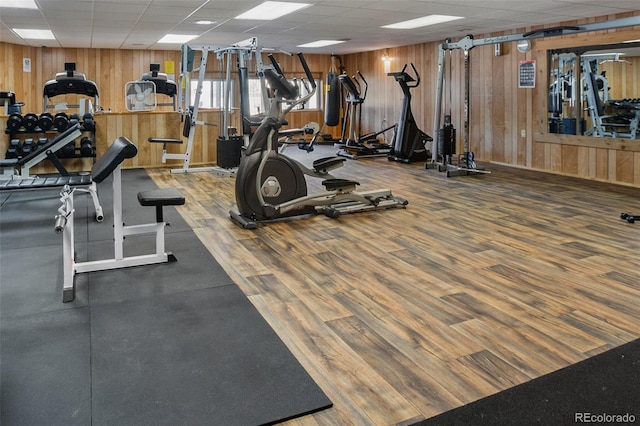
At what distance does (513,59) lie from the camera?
825 cm

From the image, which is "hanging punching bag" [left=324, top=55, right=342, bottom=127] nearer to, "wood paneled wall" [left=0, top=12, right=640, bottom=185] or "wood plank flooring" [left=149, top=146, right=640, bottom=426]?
"wood paneled wall" [left=0, top=12, right=640, bottom=185]

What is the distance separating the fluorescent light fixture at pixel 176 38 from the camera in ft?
29.7

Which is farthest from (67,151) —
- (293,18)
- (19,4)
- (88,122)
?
(293,18)

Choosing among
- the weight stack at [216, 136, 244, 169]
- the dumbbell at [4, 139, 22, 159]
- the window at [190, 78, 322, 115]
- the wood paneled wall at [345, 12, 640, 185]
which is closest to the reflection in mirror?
the wood paneled wall at [345, 12, 640, 185]

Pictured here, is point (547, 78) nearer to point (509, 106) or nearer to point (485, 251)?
point (509, 106)

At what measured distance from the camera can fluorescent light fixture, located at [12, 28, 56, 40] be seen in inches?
320

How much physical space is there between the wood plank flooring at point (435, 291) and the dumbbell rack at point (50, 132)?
9.85ft

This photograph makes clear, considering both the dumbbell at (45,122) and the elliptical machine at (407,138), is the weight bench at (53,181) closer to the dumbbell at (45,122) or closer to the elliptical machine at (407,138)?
the dumbbell at (45,122)

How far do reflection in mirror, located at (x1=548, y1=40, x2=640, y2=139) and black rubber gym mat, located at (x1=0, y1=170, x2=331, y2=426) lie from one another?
5.77m

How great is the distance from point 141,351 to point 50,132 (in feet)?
21.0

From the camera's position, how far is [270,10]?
21.9ft

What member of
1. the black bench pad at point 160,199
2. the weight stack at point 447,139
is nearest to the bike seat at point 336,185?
the black bench pad at point 160,199

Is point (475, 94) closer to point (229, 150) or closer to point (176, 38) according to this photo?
point (229, 150)

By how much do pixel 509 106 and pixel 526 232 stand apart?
463 centimetres
